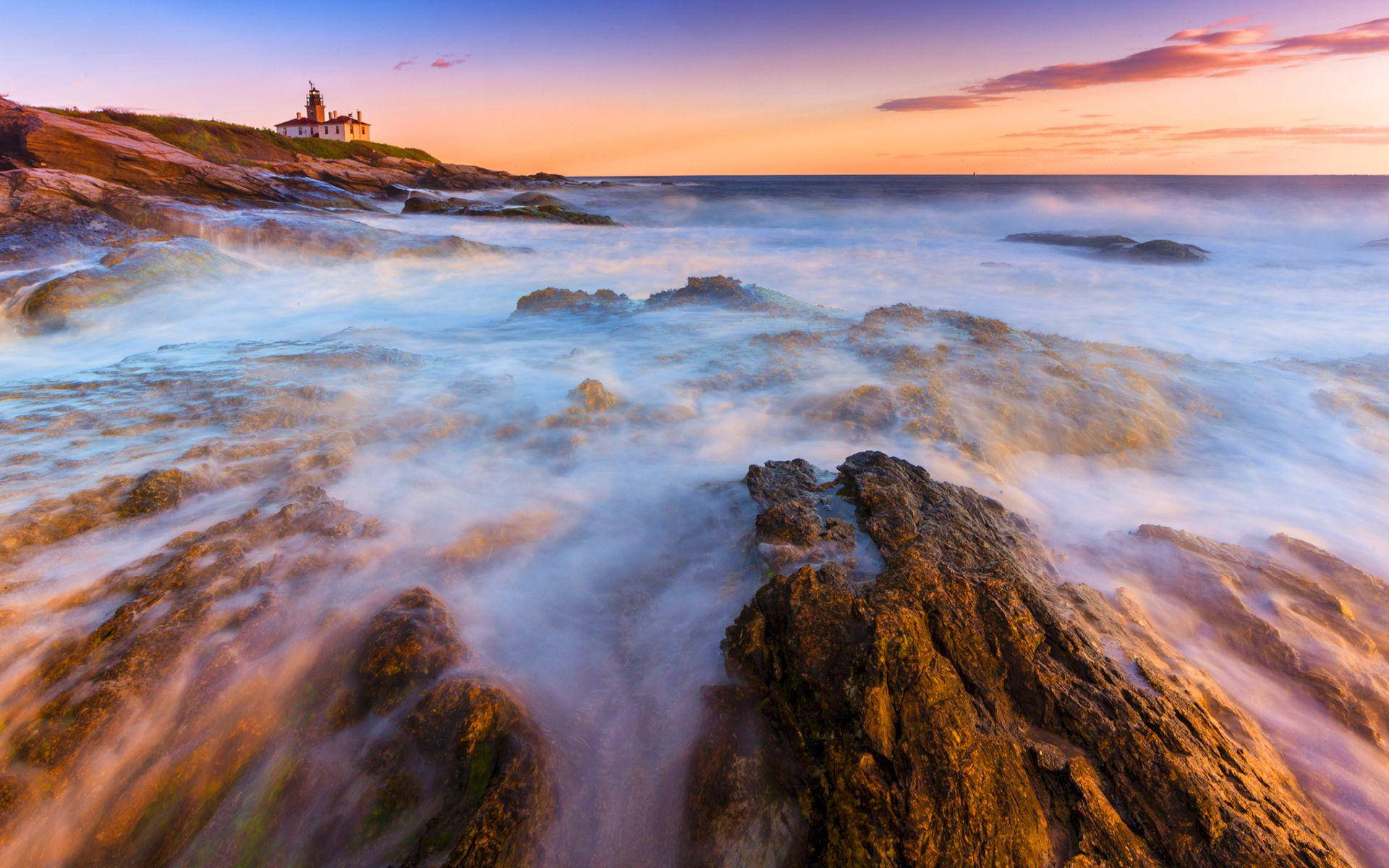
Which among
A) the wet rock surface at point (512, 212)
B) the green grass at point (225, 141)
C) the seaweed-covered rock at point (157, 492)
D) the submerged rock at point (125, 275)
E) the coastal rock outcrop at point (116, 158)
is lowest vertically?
the seaweed-covered rock at point (157, 492)

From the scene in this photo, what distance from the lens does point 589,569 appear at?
3.54 metres

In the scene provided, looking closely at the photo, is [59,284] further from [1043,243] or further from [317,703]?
[1043,243]

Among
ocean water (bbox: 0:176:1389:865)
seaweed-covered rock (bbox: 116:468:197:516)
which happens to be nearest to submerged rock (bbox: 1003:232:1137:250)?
ocean water (bbox: 0:176:1389:865)

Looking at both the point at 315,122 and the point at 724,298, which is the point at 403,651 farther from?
the point at 315,122

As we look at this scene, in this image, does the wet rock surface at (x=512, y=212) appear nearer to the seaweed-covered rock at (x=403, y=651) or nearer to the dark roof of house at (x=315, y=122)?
the seaweed-covered rock at (x=403, y=651)

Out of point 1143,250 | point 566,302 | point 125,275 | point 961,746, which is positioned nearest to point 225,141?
point 125,275

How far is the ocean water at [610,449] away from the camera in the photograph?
2596 millimetres

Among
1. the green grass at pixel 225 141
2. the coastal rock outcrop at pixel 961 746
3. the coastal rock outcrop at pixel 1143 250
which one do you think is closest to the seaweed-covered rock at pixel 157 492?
the coastal rock outcrop at pixel 961 746

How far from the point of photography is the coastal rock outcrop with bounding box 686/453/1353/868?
5.78ft

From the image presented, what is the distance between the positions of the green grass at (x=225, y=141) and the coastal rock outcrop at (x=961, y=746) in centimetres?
3625

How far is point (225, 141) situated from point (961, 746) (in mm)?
54526

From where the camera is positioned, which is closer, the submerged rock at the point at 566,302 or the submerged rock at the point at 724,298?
the submerged rock at the point at 724,298

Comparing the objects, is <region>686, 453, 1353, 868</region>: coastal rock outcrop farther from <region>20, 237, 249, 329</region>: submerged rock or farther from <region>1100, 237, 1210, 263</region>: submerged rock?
<region>1100, 237, 1210, 263</region>: submerged rock

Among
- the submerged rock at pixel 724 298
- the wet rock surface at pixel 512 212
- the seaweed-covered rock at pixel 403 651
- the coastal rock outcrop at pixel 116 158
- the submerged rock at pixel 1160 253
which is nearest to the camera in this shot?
the seaweed-covered rock at pixel 403 651
